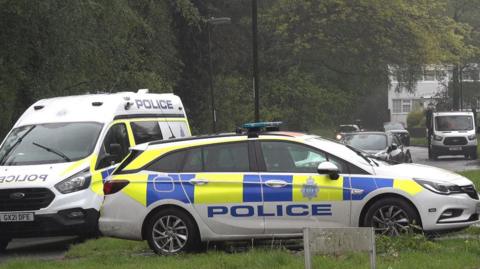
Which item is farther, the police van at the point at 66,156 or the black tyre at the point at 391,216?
the police van at the point at 66,156

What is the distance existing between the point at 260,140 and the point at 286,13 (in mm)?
21723

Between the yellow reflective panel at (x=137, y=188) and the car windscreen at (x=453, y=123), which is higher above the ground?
the yellow reflective panel at (x=137, y=188)

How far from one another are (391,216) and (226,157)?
7.07ft

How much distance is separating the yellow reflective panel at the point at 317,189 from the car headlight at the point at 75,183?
3404 mm

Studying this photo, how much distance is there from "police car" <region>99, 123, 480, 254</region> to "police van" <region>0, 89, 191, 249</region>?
1314 millimetres

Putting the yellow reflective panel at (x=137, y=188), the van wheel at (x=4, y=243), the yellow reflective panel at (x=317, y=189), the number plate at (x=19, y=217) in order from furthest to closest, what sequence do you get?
1. the van wheel at (x=4, y=243)
2. the number plate at (x=19, y=217)
3. the yellow reflective panel at (x=137, y=188)
4. the yellow reflective panel at (x=317, y=189)

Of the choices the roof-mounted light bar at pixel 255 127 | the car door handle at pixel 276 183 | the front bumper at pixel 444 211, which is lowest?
the front bumper at pixel 444 211

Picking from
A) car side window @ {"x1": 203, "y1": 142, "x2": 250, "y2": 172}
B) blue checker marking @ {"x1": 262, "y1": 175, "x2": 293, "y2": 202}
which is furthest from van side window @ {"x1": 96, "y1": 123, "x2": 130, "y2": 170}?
blue checker marking @ {"x1": 262, "y1": 175, "x2": 293, "y2": 202}

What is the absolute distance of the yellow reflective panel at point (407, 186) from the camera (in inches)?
331

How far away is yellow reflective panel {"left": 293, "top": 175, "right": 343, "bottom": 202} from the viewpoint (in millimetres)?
8477

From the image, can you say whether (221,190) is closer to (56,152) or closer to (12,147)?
(56,152)

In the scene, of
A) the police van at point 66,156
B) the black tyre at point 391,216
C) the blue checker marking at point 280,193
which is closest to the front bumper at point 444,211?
the black tyre at point 391,216

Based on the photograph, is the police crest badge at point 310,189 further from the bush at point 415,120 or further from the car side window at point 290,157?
the bush at point 415,120

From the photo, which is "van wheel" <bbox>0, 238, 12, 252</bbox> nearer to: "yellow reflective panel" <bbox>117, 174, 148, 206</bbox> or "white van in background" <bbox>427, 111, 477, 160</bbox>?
"yellow reflective panel" <bbox>117, 174, 148, 206</bbox>
